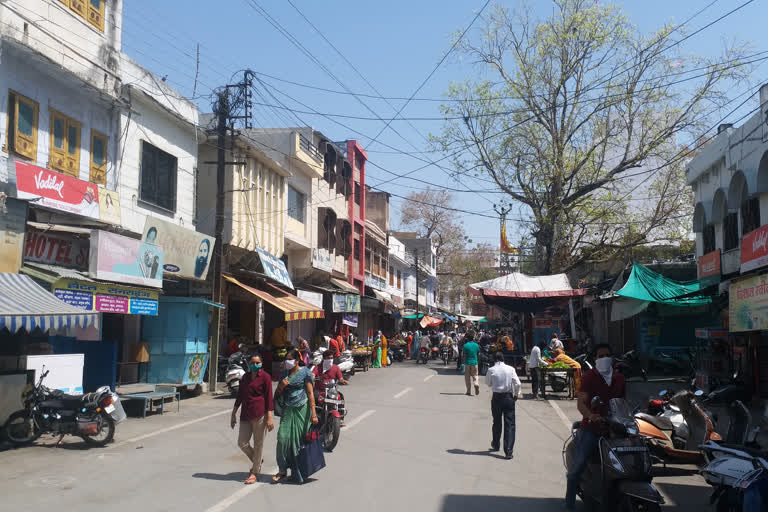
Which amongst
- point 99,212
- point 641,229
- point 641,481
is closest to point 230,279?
point 99,212

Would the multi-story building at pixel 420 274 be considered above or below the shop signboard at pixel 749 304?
above

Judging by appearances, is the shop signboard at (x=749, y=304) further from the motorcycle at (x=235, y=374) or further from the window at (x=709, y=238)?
the motorcycle at (x=235, y=374)

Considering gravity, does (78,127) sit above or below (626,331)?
above

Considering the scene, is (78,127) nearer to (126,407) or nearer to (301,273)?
(126,407)

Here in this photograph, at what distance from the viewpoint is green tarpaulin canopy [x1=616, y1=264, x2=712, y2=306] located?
19.4m

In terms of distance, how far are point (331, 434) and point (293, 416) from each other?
2153 millimetres

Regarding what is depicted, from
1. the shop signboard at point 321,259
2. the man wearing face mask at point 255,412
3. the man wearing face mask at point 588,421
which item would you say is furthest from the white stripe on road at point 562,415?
the shop signboard at point 321,259

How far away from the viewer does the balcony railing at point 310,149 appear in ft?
100

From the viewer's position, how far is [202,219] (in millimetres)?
23594

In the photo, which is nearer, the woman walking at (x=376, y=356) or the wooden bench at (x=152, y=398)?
the wooden bench at (x=152, y=398)

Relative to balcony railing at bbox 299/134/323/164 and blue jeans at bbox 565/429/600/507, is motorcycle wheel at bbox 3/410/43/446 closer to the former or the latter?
blue jeans at bbox 565/429/600/507

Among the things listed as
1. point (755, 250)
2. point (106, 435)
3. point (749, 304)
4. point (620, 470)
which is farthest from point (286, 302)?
point (620, 470)

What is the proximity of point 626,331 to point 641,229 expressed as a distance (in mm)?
5620

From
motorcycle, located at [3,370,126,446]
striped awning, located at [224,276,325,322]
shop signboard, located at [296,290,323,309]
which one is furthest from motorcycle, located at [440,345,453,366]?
motorcycle, located at [3,370,126,446]
